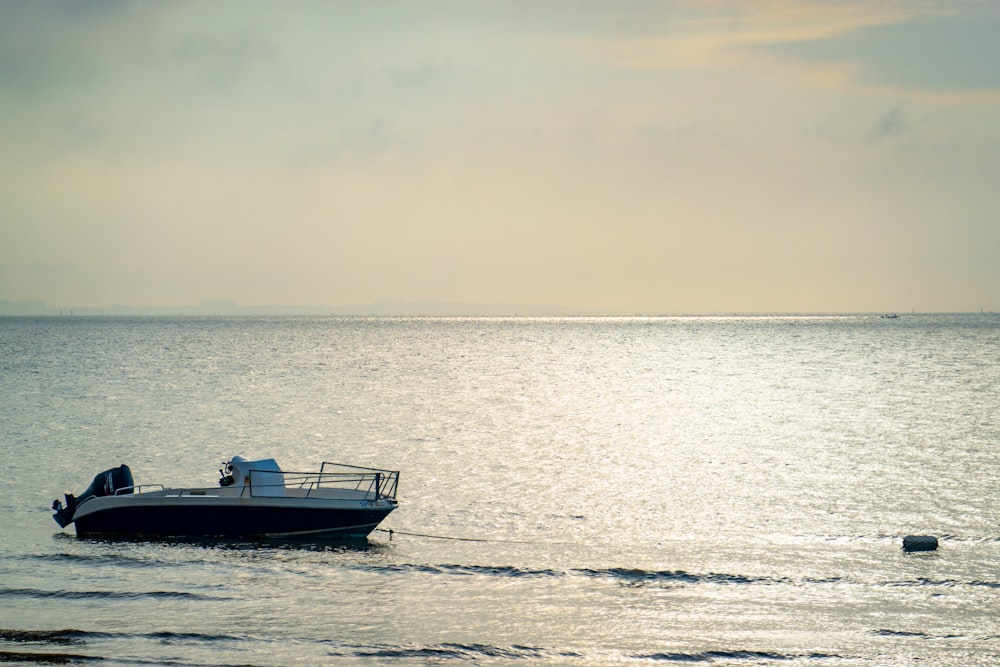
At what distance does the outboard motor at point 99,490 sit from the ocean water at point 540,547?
858 millimetres

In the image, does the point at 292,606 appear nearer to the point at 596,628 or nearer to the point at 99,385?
the point at 596,628

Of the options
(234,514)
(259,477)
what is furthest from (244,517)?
(259,477)

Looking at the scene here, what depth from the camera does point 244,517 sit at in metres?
35.6

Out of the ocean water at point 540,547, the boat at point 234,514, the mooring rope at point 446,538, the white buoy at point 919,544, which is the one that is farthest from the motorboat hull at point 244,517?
the white buoy at point 919,544

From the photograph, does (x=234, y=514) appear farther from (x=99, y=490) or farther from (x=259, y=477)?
(x=99, y=490)

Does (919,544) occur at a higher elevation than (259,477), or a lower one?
lower

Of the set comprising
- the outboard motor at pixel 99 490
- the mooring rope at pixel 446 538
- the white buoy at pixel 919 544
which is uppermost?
the outboard motor at pixel 99 490

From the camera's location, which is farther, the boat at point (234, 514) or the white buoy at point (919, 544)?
the boat at point (234, 514)

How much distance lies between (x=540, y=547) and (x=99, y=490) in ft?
52.8

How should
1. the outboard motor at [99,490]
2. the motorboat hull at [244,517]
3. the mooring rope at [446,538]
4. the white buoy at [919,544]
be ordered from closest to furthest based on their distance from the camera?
1. the white buoy at [919,544]
2. the mooring rope at [446,538]
3. the motorboat hull at [244,517]
4. the outboard motor at [99,490]

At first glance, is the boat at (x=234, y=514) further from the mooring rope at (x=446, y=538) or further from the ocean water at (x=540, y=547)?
the mooring rope at (x=446, y=538)

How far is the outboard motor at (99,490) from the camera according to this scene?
119 feet

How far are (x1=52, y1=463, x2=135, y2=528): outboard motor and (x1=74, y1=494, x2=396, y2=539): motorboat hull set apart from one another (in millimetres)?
957

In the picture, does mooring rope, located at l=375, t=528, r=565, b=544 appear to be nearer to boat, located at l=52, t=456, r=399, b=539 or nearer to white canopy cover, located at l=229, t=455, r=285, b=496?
boat, located at l=52, t=456, r=399, b=539
